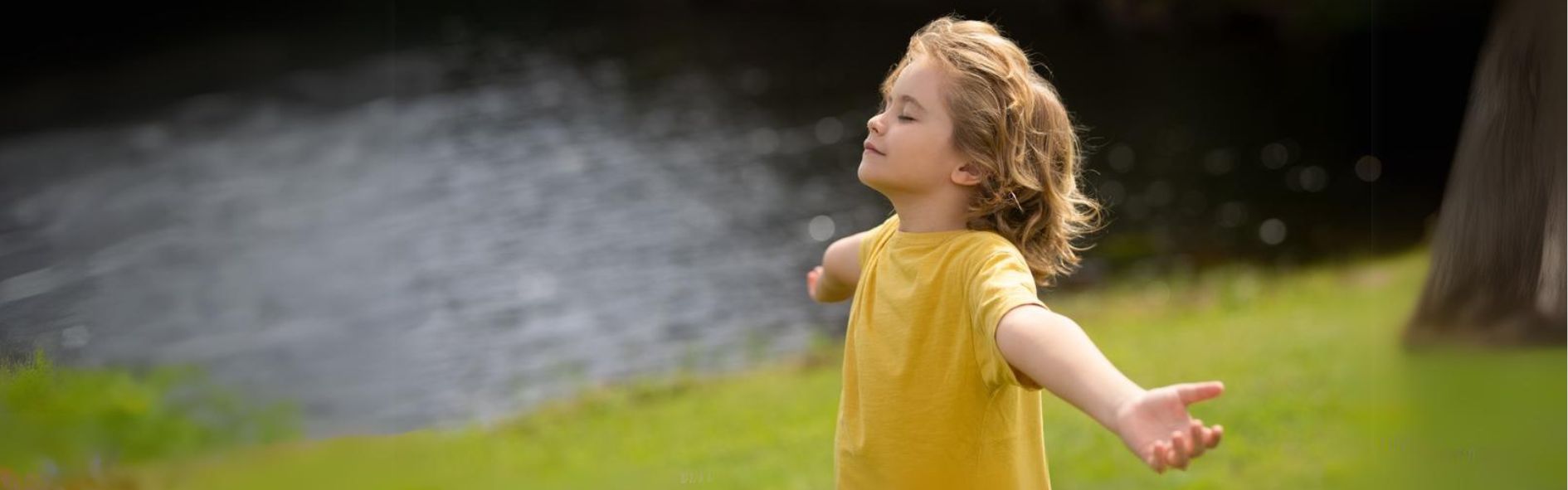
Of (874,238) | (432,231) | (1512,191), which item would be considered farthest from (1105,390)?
(432,231)

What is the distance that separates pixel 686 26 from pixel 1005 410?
829 cm

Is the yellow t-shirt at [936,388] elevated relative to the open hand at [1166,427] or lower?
lower

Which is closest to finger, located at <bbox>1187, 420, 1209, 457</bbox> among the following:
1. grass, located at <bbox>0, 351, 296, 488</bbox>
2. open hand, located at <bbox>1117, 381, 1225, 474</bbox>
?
open hand, located at <bbox>1117, 381, 1225, 474</bbox>

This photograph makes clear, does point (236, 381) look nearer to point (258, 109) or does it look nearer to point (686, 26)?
point (258, 109)

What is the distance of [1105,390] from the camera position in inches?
61.9

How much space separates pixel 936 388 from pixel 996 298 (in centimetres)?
20

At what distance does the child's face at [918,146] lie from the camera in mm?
1943

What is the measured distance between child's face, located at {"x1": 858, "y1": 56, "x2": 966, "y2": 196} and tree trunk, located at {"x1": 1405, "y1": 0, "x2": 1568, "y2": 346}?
1677mm

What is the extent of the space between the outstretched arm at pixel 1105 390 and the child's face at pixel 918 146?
30cm

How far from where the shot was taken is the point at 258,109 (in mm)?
7578

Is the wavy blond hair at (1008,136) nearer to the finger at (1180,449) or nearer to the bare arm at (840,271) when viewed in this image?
the bare arm at (840,271)

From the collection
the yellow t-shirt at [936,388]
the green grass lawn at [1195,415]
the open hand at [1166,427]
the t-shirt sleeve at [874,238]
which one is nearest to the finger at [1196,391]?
the open hand at [1166,427]

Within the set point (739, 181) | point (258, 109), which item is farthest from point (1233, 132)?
point (258, 109)

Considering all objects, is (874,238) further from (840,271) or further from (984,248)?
(984,248)
